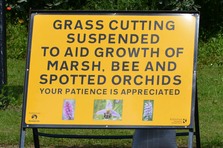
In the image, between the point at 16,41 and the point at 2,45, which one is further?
the point at 16,41

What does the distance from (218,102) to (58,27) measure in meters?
4.46

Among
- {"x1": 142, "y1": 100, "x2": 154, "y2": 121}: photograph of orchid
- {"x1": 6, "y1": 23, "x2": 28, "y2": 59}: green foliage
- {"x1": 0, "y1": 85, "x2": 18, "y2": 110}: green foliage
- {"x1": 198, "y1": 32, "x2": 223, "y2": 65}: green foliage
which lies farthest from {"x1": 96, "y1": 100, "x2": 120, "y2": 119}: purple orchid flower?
{"x1": 6, "y1": 23, "x2": 28, "y2": 59}: green foliage

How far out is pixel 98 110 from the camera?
6.25 m

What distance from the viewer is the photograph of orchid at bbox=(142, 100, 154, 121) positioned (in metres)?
6.18

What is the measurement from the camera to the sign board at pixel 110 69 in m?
6.21

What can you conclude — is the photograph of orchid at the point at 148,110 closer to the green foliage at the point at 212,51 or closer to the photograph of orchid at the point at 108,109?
the photograph of orchid at the point at 108,109

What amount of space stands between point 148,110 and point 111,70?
45 cm

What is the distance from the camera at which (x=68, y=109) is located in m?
6.27

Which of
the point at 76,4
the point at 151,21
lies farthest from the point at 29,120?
the point at 76,4

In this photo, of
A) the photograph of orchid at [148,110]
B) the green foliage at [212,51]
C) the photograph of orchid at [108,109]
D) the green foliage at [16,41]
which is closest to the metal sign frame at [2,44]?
the green foliage at [16,41]

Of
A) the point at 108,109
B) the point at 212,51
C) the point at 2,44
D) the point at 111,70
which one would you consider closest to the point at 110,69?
the point at 111,70

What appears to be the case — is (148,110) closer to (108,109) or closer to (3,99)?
(108,109)

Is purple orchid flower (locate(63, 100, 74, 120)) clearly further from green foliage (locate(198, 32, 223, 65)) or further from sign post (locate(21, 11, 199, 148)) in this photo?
green foliage (locate(198, 32, 223, 65))

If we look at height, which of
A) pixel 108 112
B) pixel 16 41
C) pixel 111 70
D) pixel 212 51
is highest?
pixel 16 41
